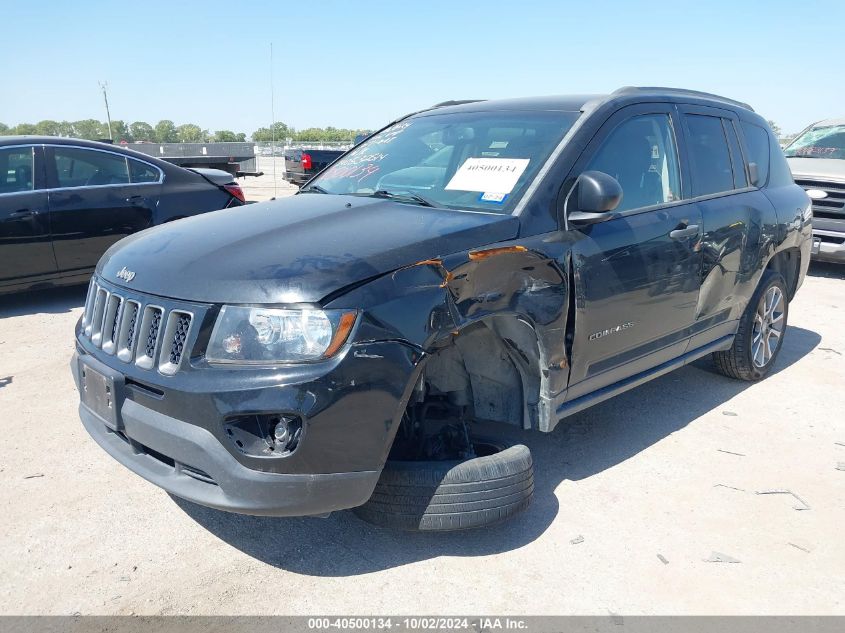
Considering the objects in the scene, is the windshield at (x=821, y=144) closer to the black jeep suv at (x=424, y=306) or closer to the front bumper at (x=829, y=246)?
the front bumper at (x=829, y=246)

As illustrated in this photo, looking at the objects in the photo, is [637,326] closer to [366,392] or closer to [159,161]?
[366,392]

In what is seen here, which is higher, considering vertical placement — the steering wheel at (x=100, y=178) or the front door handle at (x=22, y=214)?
the steering wheel at (x=100, y=178)

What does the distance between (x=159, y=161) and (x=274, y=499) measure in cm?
580

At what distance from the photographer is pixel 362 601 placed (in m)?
2.55

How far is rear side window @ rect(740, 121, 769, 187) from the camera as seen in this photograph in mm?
4703

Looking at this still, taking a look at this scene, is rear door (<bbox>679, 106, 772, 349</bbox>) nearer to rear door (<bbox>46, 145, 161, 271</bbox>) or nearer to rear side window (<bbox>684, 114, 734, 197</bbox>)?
rear side window (<bbox>684, 114, 734, 197</bbox>)

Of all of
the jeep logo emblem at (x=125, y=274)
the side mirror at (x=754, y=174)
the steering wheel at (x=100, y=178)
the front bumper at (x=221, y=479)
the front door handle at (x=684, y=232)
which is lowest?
the front bumper at (x=221, y=479)

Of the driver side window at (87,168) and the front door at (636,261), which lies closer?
the front door at (636,261)

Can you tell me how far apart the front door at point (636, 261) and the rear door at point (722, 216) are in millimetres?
162

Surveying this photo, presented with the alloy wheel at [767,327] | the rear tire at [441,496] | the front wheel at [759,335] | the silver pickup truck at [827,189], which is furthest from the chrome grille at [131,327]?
the silver pickup truck at [827,189]

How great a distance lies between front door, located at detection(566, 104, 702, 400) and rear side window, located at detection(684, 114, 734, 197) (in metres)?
0.20

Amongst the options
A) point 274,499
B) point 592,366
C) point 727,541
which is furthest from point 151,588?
point 727,541

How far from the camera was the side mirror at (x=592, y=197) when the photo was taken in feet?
10.1

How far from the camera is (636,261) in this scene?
11.3ft
